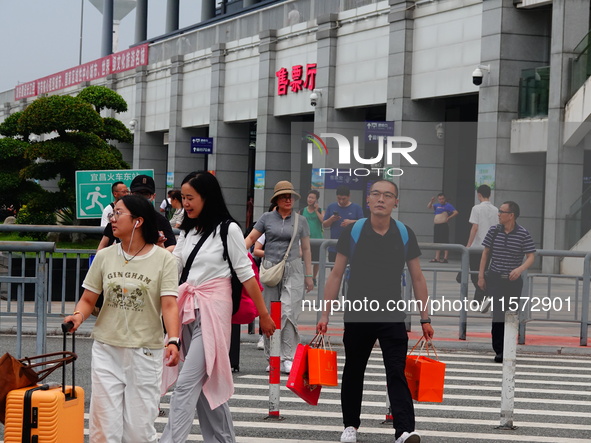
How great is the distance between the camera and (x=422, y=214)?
3061 centimetres

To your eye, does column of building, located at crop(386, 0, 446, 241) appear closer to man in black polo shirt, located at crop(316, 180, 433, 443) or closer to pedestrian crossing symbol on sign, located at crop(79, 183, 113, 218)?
pedestrian crossing symbol on sign, located at crop(79, 183, 113, 218)

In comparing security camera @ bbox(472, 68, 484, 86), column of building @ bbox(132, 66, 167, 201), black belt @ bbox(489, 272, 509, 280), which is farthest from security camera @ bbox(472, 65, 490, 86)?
column of building @ bbox(132, 66, 167, 201)

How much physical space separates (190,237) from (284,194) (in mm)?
4488

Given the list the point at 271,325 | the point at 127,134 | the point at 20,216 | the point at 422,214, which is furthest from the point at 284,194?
the point at 127,134

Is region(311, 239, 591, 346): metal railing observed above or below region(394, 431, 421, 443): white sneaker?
above

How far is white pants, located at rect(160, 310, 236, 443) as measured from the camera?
22.9ft

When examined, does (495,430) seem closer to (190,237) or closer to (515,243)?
(190,237)

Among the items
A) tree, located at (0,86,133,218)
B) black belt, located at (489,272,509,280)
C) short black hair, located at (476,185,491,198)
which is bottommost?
black belt, located at (489,272,509,280)

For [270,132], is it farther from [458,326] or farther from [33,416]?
[33,416]

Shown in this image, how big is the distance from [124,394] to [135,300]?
54cm

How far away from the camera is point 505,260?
43.1 ft

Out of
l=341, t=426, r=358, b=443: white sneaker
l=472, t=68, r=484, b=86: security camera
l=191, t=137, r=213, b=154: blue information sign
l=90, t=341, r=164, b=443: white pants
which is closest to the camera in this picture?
l=90, t=341, r=164, b=443: white pants

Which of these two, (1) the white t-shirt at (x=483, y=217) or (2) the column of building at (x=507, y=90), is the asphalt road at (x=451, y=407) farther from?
(2) the column of building at (x=507, y=90)

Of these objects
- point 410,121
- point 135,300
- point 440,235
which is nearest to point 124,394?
point 135,300
